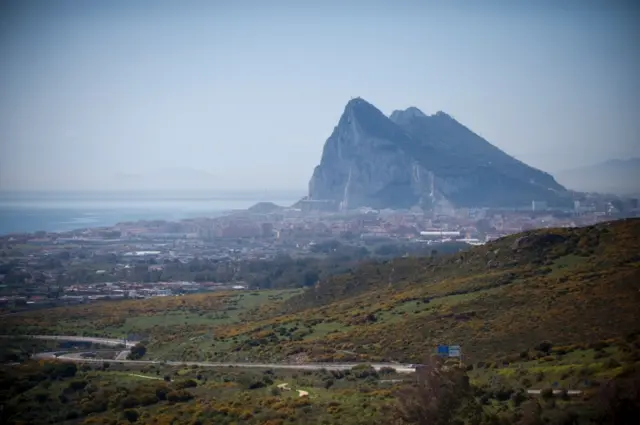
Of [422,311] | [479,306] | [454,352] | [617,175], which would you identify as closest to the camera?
[454,352]

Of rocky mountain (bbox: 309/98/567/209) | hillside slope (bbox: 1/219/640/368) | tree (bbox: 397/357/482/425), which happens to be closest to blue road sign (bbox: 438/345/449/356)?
hillside slope (bbox: 1/219/640/368)

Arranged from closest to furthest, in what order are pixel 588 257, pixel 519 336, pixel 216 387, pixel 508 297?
pixel 216 387 → pixel 519 336 → pixel 508 297 → pixel 588 257

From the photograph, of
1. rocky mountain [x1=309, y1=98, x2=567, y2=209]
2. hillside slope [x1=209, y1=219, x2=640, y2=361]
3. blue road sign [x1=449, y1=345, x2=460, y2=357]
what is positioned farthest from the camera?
rocky mountain [x1=309, y1=98, x2=567, y2=209]

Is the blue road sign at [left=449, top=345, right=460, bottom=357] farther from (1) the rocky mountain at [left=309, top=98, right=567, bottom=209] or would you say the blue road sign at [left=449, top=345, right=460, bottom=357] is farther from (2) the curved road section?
(1) the rocky mountain at [left=309, top=98, right=567, bottom=209]

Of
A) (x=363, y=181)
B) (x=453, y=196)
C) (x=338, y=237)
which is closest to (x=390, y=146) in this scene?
(x=363, y=181)

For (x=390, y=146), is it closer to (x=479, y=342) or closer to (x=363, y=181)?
(x=363, y=181)

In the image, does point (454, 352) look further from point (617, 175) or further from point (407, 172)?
point (407, 172)

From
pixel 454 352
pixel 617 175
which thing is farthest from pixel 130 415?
pixel 617 175
